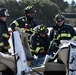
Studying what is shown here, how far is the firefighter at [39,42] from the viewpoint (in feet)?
23.4

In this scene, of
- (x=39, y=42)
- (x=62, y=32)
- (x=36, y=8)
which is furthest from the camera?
(x=36, y=8)

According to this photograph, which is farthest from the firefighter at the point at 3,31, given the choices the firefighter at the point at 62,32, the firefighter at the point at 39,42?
the firefighter at the point at 62,32

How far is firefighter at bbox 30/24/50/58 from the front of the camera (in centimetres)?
712

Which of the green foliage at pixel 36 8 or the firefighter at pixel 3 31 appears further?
the green foliage at pixel 36 8

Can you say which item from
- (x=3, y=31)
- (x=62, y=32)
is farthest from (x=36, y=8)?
(x=3, y=31)

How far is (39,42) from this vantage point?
729 centimetres

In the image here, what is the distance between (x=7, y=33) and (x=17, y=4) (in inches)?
1800

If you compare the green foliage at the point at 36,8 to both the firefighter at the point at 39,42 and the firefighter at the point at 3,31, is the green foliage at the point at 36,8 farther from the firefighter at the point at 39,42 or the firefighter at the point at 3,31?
the firefighter at the point at 39,42

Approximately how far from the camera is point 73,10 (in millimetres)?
98125

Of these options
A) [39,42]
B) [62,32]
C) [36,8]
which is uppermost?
[62,32]

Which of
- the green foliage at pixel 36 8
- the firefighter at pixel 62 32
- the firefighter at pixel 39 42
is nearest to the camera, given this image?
the firefighter at pixel 39 42

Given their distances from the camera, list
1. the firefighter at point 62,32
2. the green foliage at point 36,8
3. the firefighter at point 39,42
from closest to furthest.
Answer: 1. the firefighter at point 39,42
2. the firefighter at point 62,32
3. the green foliage at point 36,8

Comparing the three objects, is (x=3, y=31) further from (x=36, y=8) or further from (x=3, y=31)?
(x=36, y=8)

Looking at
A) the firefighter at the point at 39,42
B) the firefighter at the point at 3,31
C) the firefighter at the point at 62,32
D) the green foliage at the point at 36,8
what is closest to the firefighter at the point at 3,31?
the firefighter at the point at 3,31
